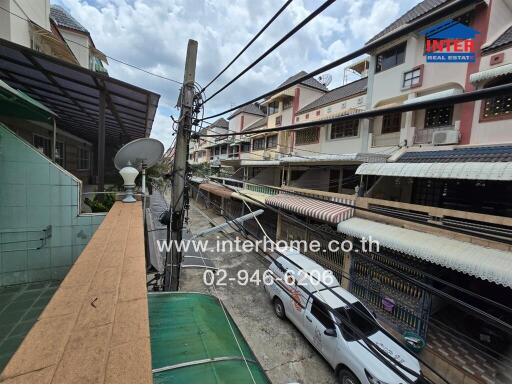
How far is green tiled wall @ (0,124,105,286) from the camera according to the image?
408 cm

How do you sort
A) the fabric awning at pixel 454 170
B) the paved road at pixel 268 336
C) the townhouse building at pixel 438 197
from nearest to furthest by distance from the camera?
1. the fabric awning at pixel 454 170
2. the paved road at pixel 268 336
3. the townhouse building at pixel 438 197

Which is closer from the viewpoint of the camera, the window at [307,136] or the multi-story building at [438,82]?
the multi-story building at [438,82]

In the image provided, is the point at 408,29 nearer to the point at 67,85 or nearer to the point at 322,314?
the point at 322,314

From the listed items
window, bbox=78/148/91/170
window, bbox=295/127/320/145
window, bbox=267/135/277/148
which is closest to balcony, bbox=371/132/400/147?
window, bbox=295/127/320/145

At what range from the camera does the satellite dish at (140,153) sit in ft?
18.5

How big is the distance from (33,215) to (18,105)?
1.96 meters

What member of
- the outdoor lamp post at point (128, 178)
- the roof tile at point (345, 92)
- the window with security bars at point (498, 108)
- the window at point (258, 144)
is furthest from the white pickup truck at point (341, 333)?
the window at point (258, 144)

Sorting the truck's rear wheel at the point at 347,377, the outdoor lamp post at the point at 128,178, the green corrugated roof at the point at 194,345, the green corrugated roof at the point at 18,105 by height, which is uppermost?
the green corrugated roof at the point at 18,105

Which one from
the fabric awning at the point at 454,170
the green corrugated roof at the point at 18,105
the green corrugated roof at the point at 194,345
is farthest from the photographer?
→ the fabric awning at the point at 454,170

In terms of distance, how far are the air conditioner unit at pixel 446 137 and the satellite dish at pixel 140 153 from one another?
9.28 metres

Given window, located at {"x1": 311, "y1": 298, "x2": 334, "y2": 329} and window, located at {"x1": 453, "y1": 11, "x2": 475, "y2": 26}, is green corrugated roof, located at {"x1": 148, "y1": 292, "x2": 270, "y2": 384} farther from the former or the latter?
window, located at {"x1": 453, "y1": 11, "x2": 475, "y2": 26}

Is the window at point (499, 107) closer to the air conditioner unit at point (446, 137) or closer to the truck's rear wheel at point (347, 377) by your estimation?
the air conditioner unit at point (446, 137)

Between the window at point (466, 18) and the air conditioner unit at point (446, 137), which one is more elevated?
the window at point (466, 18)

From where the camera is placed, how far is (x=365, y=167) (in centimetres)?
870
